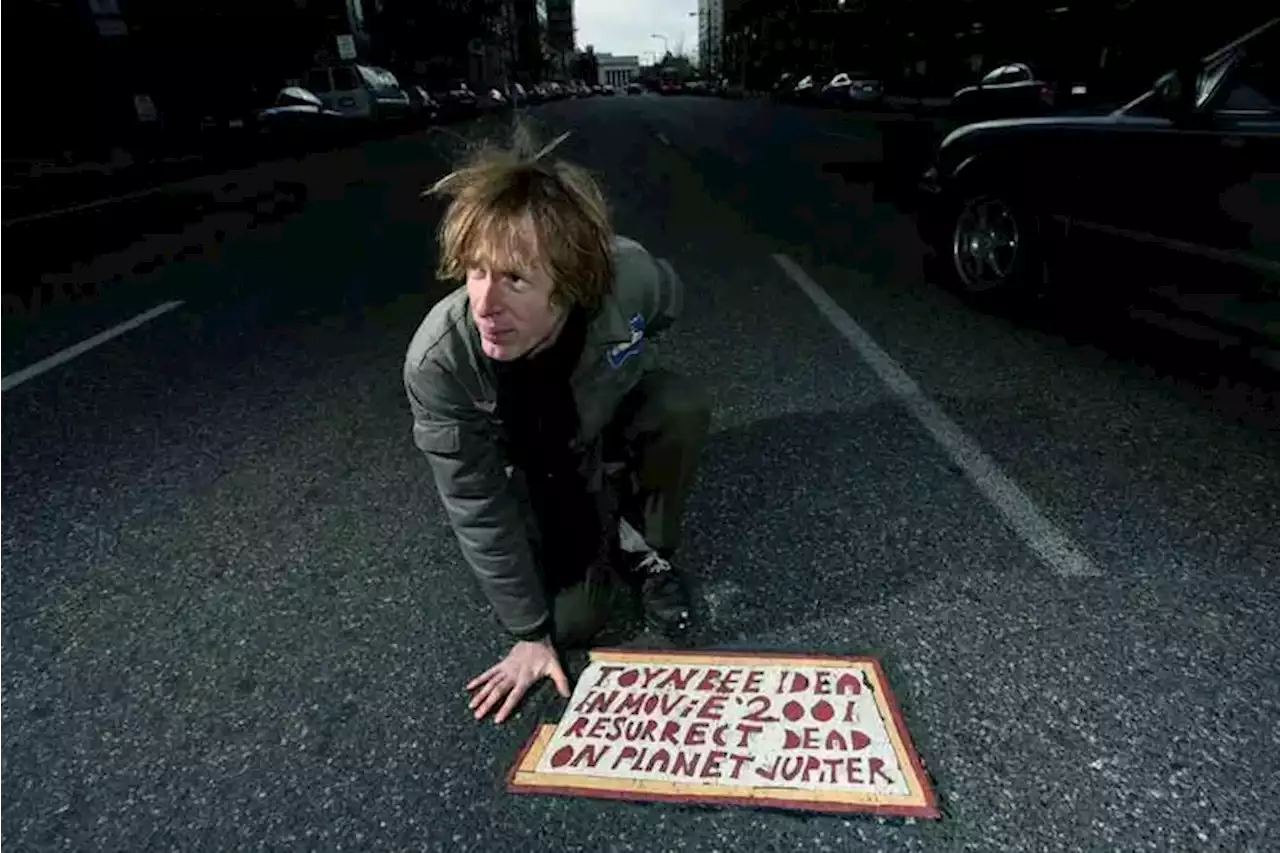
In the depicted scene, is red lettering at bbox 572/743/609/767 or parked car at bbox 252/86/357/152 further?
parked car at bbox 252/86/357/152

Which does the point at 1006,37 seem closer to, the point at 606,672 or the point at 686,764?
the point at 606,672

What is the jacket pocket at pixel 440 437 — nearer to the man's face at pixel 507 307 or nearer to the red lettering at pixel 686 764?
the man's face at pixel 507 307

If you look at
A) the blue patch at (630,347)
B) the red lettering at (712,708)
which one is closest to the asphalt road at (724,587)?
the red lettering at (712,708)

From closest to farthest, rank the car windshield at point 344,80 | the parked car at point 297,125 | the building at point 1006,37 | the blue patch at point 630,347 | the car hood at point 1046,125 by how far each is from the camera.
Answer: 1. the blue patch at point 630,347
2. the car hood at point 1046,125
3. the parked car at point 297,125
4. the building at point 1006,37
5. the car windshield at point 344,80

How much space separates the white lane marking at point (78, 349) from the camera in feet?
14.1

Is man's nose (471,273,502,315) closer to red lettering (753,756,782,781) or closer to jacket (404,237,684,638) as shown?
jacket (404,237,684,638)

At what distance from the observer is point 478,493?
1.82 meters

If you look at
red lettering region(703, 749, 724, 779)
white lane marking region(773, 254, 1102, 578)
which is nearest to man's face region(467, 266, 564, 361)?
red lettering region(703, 749, 724, 779)

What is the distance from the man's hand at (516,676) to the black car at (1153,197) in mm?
3048

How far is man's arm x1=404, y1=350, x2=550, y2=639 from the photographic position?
176 cm

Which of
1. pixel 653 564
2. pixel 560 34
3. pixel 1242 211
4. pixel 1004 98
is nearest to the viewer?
pixel 653 564

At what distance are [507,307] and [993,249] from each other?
4097 millimetres

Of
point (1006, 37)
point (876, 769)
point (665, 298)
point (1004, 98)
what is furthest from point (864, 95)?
point (876, 769)

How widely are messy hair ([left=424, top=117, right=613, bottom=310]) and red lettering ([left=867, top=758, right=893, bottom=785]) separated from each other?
1150mm
